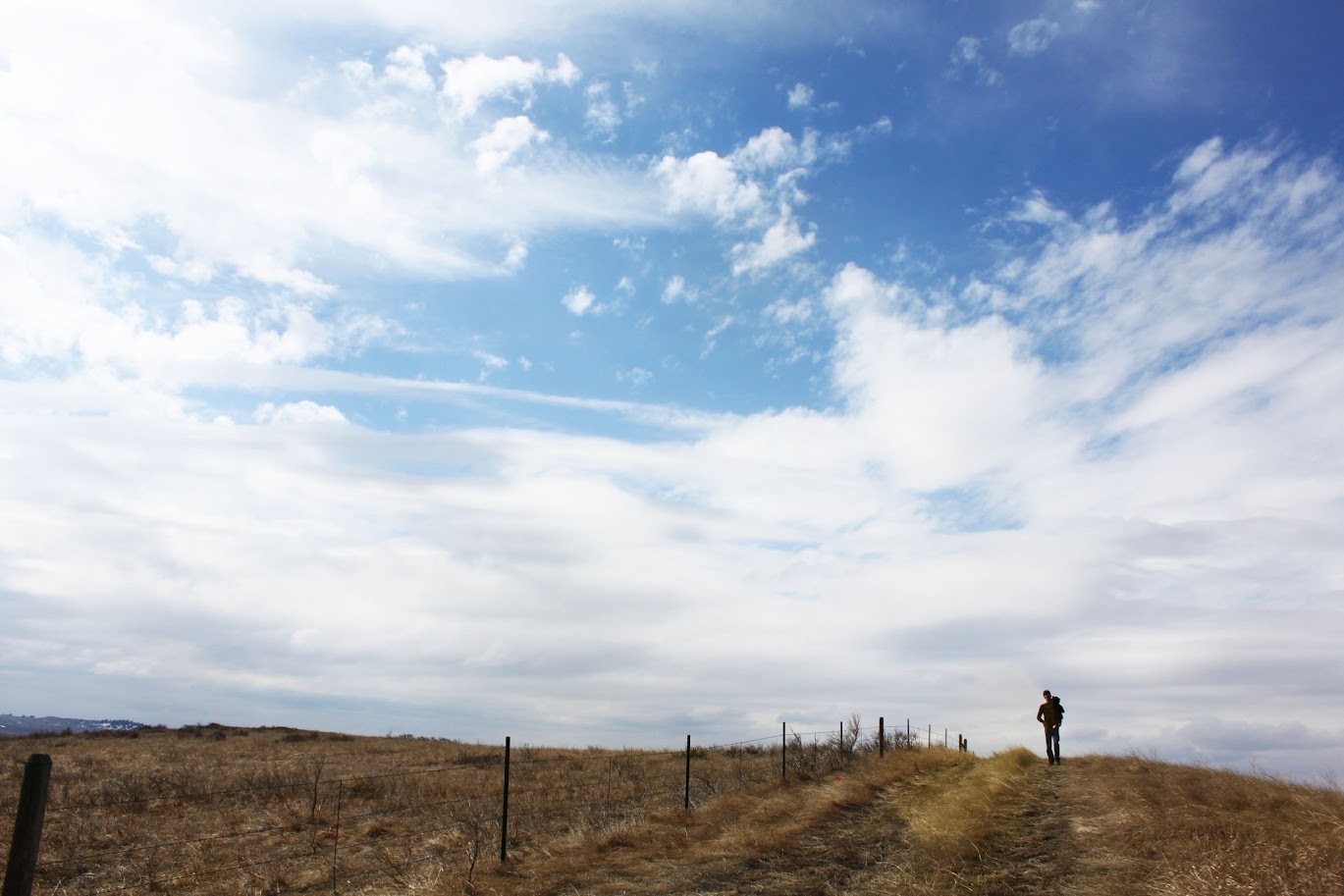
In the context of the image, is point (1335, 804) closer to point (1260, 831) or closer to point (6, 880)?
point (1260, 831)

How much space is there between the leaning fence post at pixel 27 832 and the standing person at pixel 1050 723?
73.2ft

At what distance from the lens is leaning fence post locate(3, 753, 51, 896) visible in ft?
18.5

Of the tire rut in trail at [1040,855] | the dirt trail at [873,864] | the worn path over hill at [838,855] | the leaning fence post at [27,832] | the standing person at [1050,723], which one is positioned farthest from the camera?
the standing person at [1050,723]

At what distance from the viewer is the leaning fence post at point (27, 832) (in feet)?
18.5

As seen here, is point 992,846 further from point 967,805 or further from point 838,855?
point 967,805

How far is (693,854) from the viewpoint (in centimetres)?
1255

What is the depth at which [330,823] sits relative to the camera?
16312 millimetres

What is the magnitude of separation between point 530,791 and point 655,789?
3.18 m

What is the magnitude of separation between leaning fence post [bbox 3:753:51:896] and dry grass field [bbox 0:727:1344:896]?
474 cm

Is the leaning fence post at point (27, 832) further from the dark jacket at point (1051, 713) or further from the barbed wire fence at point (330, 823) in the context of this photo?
the dark jacket at point (1051, 713)

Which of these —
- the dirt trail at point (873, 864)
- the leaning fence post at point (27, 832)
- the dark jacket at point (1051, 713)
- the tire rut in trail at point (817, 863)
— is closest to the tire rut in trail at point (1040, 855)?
the dirt trail at point (873, 864)

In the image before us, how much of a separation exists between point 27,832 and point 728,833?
10.6 metres

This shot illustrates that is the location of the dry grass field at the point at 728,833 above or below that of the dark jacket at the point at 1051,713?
below

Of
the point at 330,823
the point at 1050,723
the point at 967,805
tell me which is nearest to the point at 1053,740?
the point at 1050,723
